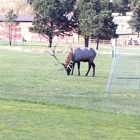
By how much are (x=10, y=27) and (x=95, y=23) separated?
24.2m

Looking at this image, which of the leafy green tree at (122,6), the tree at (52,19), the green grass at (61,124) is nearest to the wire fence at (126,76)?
the green grass at (61,124)

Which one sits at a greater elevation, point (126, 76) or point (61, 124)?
point (61, 124)

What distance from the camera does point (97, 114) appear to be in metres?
15.6

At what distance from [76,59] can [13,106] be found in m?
17.6

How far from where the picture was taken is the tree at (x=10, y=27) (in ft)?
321

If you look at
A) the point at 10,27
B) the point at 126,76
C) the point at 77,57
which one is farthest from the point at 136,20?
the point at 126,76

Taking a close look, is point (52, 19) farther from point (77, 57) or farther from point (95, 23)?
point (77, 57)

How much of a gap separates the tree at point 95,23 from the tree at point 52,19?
268 centimetres

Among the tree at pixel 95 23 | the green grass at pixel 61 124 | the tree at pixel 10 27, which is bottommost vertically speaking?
the tree at pixel 10 27

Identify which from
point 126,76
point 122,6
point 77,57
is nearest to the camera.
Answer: point 126,76

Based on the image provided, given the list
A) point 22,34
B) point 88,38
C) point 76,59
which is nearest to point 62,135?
point 76,59

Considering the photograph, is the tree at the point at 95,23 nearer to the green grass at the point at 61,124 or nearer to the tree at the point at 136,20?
the tree at the point at 136,20

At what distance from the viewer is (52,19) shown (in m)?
83.1

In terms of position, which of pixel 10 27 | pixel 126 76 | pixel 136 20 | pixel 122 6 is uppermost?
pixel 126 76
